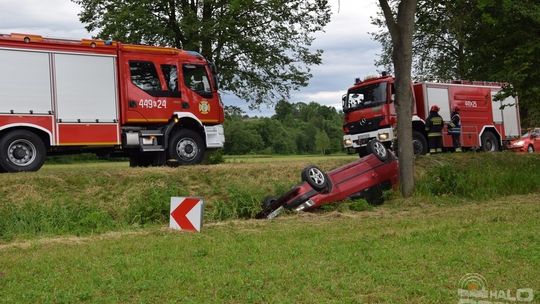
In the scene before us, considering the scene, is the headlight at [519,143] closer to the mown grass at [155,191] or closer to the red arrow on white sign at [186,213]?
the mown grass at [155,191]

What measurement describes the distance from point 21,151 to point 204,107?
4.92 m

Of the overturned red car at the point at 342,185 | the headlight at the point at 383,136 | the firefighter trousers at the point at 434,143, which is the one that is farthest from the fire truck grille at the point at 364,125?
the overturned red car at the point at 342,185

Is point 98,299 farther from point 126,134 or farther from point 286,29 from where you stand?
point 286,29

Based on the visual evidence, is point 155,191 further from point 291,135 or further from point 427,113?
point 291,135

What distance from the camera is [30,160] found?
13.6 meters

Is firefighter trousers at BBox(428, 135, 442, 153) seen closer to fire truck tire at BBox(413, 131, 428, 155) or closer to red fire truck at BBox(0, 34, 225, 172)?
fire truck tire at BBox(413, 131, 428, 155)

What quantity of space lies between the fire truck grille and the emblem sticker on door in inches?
231

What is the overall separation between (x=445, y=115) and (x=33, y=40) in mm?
14845

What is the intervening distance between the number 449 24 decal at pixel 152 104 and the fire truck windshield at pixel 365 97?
7313 mm

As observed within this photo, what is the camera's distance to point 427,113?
838 inches

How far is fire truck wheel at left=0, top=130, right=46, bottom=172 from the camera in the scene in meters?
13.2

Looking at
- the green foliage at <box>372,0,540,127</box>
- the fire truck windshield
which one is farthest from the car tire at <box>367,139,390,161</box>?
the fire truck windshield

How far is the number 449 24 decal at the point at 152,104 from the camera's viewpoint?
15.4 meters

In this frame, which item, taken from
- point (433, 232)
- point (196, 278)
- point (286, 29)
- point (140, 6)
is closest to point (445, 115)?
point (286, 29)
